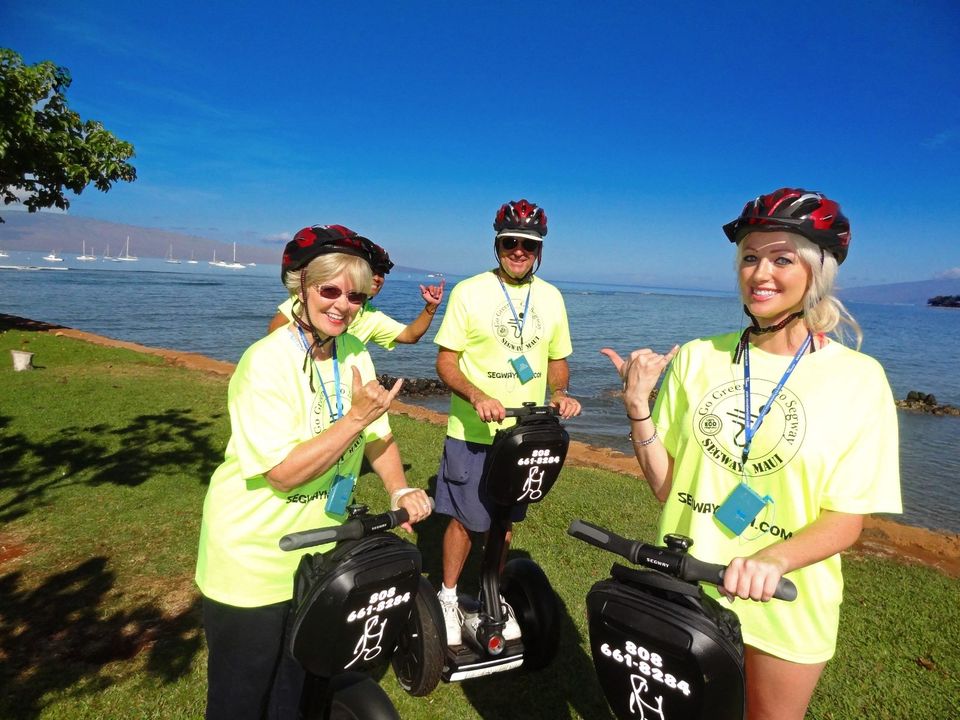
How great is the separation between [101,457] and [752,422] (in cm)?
758

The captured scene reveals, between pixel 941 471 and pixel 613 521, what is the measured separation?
10089mm

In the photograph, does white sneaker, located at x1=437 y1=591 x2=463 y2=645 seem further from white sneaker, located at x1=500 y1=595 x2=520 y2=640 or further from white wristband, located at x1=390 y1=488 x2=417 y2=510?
white wristband, located at x1=390 y1=488 x2=417 y2=510

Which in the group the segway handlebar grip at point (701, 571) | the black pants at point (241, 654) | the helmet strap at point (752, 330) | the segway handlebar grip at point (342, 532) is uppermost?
the helmet strap at point (752, 330)

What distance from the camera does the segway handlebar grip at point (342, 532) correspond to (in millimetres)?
1722

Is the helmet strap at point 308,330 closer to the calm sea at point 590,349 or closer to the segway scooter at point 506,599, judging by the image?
the segway scooter at point 506,599

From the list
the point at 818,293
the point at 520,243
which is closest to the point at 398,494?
the point at 818,293

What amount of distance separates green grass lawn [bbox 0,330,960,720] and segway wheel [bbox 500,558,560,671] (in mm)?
176

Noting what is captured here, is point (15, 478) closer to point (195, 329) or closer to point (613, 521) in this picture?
point (613, 521)

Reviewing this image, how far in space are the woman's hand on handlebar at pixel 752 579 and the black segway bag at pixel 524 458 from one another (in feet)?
5.19

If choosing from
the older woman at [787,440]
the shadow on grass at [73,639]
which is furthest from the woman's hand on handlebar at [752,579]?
the shadow on grass at [73,639]

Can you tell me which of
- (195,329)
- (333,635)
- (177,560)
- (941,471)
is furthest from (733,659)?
(195,329)

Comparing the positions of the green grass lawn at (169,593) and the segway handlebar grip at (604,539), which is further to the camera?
the green grass lawn at (169,593)

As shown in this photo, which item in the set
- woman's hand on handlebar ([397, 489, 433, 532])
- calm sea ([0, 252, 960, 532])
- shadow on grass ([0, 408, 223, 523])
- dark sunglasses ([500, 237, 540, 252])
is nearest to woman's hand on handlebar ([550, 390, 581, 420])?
dark sunglasses ([500, 237, 540, 252])

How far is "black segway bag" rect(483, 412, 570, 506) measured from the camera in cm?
303
